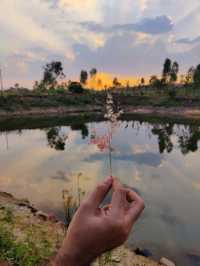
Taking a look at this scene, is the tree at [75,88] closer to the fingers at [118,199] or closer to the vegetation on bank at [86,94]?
the vegetation on bank at [86,94]

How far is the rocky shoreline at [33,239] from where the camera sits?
8017mm

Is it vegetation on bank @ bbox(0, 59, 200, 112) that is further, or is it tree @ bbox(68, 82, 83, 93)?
tree @ bbox(68, 82, 83, 93)

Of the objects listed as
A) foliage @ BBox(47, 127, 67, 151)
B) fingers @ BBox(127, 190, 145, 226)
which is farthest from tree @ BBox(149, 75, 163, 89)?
fingers @ BBox(127, 190, 145, 226)

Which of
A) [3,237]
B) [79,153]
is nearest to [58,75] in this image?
[79,153]

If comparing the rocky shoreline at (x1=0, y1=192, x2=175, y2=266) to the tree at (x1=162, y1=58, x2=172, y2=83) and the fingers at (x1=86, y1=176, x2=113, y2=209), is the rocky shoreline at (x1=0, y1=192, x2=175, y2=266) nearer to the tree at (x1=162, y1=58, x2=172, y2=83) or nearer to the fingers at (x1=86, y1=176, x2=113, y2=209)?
the fingers at (x1=86, y1=176, x2=113, y2=209)

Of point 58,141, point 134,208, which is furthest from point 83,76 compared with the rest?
point 134,208

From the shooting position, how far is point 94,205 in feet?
A: 4.58

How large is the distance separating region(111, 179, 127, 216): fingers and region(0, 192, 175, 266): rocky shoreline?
636 centimetres

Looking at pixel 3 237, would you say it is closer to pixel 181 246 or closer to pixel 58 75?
pixel 181 246

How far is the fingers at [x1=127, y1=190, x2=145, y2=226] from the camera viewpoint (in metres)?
1.39

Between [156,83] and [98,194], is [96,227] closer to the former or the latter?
[98,194]

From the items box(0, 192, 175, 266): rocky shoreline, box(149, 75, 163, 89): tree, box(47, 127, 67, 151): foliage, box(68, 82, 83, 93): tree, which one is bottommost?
box(47, 127, 67, 151): foliage

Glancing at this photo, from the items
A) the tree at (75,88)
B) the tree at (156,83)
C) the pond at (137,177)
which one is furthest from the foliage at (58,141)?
the tree at (156,83)

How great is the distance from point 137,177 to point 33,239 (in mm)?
12547
